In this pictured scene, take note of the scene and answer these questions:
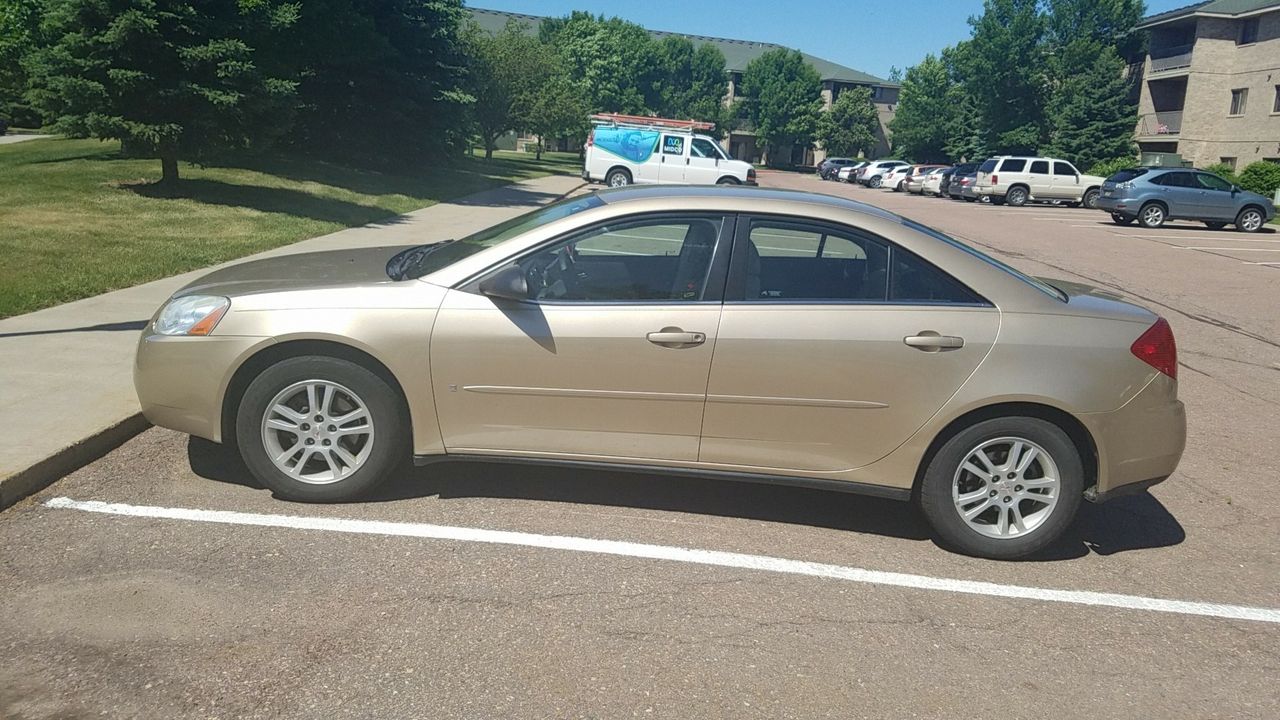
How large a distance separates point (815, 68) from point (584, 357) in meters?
94.4

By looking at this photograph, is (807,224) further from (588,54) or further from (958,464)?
(588,54)

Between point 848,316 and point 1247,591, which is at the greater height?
point 848,316

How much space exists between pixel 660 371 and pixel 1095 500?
210 centimetres

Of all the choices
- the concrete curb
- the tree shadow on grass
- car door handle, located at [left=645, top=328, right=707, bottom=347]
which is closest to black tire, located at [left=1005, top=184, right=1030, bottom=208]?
the tree shadow on grass

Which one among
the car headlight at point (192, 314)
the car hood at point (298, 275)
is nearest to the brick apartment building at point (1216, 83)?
the car hood at point (298, 275)

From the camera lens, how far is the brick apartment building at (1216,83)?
1716 inches

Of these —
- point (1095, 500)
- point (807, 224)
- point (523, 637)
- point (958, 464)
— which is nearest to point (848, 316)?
point (807, 224)

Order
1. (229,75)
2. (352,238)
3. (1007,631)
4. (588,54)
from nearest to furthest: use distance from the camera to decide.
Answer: (1007,631) → (352,238) → (229,75) → (588,54)

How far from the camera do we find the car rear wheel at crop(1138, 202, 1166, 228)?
26.9 m

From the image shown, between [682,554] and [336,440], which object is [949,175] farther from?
[336,440]

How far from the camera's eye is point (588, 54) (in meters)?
84.7

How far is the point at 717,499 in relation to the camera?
16.8ft

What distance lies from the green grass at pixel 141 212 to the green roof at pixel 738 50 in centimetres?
7593

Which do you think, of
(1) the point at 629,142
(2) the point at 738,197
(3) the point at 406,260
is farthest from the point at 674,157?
(2) the point at 738,197
